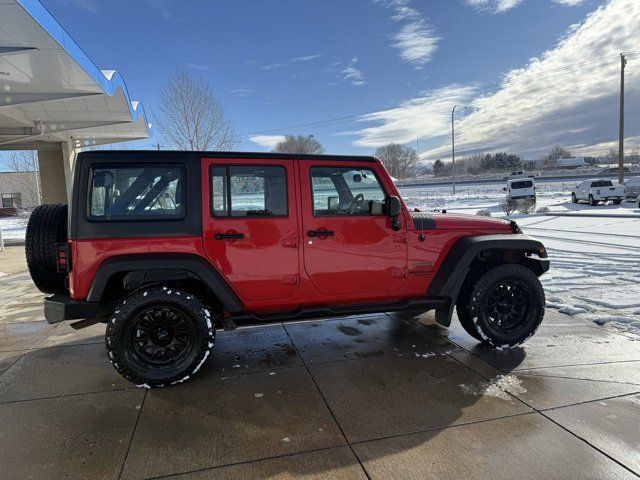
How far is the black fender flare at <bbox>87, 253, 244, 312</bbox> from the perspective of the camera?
3.39 metres

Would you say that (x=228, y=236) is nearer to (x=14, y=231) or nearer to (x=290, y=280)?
(x=290, y=280)

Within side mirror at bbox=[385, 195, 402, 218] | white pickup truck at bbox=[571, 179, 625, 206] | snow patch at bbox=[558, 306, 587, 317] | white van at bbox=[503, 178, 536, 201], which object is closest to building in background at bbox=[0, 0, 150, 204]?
side mirror at bbox=[385, 195, 402, 218]

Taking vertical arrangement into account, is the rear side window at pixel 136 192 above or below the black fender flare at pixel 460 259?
above

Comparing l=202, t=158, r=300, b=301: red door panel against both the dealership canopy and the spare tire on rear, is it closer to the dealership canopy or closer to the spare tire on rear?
the spare tire on rear

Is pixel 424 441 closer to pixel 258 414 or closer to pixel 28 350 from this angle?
pixel 258 414

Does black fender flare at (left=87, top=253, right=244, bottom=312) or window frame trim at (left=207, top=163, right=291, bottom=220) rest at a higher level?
window frame trim at (left=207, top=163, right=291, bottom=220)

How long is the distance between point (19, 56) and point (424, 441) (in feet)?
28.5

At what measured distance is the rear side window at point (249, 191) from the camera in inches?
144

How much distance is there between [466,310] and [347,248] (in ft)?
4.71

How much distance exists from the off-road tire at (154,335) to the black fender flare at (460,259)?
2.21m

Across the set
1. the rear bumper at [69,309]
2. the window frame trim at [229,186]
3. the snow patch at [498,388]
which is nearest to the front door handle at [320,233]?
the window frame trim at [229,186]

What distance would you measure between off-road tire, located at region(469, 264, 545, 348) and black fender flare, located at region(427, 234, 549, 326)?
0.21 meters

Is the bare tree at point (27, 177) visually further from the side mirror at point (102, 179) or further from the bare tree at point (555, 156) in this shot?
the bare tree at point (555, 156)

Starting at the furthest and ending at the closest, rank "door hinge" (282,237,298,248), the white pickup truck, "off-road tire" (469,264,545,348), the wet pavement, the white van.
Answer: the white van < the white pickup truck < "off-road tire" (469,264,545,348) < "door hinge" (282,237,298,248) < the wet pavement
